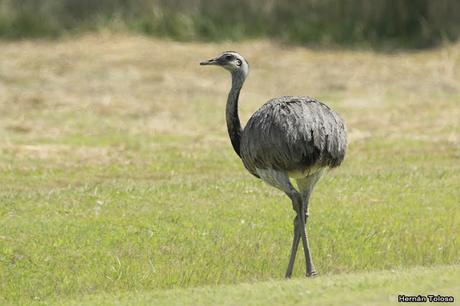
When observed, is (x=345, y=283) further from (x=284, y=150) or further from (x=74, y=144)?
(x=74, y=144)

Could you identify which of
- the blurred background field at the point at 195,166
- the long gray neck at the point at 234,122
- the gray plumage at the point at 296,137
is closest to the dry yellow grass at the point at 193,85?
the blurred background field at the point at 195,166

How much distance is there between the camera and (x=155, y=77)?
26234mm

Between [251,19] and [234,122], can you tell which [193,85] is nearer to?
[251,19]

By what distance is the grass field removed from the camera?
1286 centimetres

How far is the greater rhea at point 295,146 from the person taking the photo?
12.3 metres

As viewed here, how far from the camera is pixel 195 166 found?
1827 centimetres

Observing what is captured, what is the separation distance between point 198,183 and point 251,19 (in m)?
13.9

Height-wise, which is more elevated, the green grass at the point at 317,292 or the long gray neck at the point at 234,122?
the long gray neck at the point at 234,122

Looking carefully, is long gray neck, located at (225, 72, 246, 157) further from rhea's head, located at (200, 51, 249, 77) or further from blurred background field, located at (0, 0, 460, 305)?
blurred background field, located at (0, 0, 460, 305)

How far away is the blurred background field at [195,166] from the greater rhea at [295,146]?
2.87 ft

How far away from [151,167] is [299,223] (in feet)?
18.6

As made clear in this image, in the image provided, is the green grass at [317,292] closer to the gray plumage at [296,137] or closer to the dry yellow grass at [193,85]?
the gray plumage at [296,137]

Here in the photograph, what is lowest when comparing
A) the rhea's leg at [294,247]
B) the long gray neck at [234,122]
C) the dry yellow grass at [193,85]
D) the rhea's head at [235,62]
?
the dry yellow grass at [193,85]

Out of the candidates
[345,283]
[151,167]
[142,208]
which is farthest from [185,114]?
[345,283]
